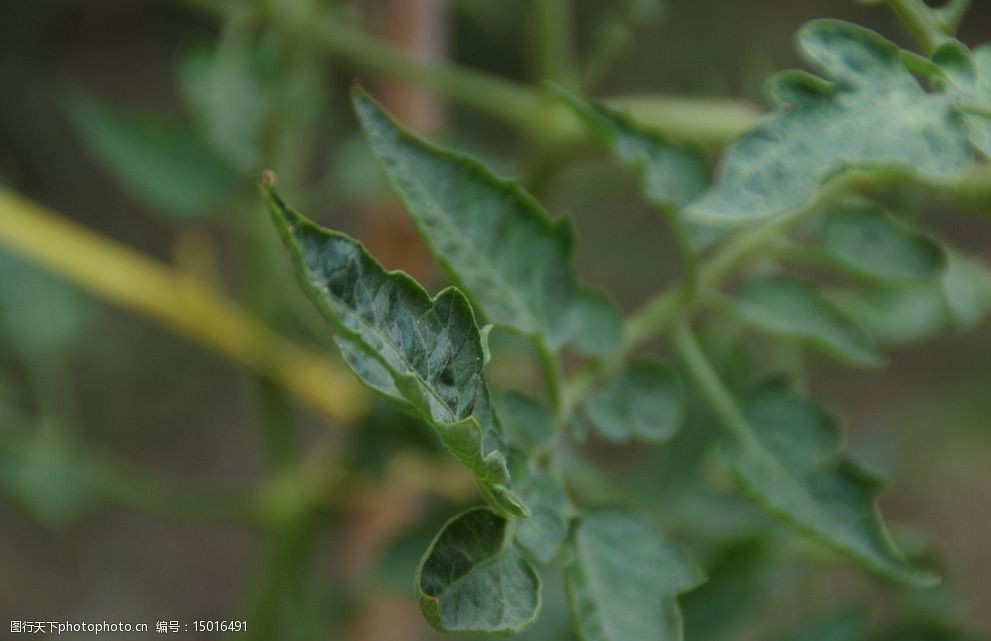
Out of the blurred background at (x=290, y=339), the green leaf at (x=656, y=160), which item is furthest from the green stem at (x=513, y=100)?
the green leaf at (x=656, y=160)

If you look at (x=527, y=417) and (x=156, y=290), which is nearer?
(x=527, y=417)

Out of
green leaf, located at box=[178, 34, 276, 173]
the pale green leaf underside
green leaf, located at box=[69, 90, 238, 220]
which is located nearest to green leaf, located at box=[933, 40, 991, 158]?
the pale green leaf underside

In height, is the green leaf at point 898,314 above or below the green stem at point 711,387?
below

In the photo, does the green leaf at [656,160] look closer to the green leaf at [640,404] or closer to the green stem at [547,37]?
the green leaf at [640,404]

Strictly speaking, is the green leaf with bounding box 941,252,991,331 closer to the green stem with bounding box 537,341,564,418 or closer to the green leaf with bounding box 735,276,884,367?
the green leaf with bounding box 735,276,884,367


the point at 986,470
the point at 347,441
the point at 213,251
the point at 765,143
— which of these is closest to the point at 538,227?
the point at 765,143

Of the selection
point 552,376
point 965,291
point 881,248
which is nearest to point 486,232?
point 552,376

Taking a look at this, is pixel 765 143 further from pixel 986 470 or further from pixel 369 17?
pixel 986 470

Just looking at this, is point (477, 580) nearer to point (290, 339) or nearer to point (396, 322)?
point (396, 322)
